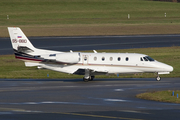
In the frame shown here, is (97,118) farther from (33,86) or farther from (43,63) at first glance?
(43,63)

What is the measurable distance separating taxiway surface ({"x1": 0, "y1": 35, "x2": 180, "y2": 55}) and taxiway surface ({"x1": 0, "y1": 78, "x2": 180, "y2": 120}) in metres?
22.7

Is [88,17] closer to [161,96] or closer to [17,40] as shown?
[17,40]

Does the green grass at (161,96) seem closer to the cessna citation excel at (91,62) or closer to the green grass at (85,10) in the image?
the cessna citation excel at (91,62)

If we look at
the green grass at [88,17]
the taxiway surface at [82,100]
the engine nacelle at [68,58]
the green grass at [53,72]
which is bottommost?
the taxiway surface at [82,100]

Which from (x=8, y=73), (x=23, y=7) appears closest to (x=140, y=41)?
(x=8, y=73)

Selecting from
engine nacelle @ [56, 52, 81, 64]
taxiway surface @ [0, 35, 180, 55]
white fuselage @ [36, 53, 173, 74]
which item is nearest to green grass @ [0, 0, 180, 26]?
taxiway surface @ [0, 35, 180, 55]

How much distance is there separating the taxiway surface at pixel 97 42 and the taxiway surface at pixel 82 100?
74.3 ft

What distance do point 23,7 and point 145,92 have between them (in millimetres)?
104380

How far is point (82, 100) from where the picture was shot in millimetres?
26078

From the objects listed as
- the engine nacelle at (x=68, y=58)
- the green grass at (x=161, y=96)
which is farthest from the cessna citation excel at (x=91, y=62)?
the green grass at (x=161, y=96)

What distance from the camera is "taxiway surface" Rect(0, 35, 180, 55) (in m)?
60.0

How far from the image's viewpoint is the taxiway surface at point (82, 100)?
21.1 m

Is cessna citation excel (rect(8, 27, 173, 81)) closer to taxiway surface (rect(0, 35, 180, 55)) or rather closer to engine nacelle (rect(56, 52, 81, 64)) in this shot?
engine nacelle (rect(56, 52, 81, 64))

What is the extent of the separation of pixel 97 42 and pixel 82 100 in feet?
135
